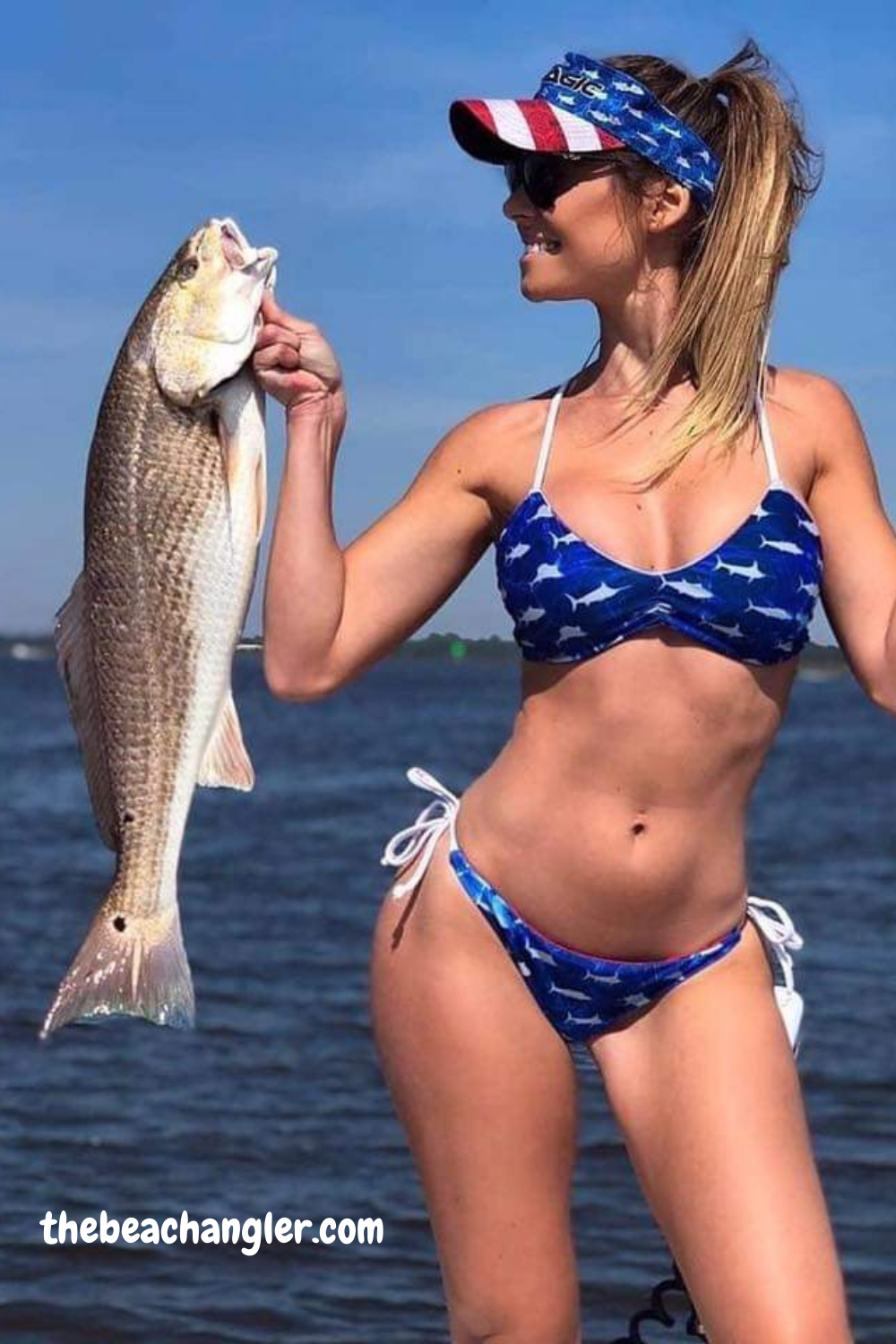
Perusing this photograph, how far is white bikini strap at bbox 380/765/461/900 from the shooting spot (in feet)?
13.8

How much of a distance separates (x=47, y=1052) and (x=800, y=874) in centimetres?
1339

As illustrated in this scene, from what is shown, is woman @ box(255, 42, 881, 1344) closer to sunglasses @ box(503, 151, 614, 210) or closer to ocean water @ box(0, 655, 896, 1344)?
sunglasses @ box(503, 151, 614, 210)

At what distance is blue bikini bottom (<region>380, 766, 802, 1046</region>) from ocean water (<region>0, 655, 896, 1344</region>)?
4442 mm

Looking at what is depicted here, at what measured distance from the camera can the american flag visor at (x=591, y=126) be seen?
3.95 meters

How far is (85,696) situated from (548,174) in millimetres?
1211

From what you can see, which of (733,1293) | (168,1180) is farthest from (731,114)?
(168,1180)

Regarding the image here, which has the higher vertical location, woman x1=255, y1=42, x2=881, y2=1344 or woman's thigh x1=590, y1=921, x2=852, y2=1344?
woman x1=255, y1=42, x2=881, y2=1344

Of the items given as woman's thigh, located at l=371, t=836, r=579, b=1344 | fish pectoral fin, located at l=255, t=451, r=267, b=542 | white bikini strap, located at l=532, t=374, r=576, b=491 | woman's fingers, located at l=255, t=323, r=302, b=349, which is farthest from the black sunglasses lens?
woman's thigh, located at l=371, t=836, r=579, b=1344

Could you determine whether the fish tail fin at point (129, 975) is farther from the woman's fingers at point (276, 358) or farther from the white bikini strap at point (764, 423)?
the white bikini strap at point (764, 423)

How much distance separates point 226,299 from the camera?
3.59 meters

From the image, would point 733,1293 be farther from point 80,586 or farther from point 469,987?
point 80,586

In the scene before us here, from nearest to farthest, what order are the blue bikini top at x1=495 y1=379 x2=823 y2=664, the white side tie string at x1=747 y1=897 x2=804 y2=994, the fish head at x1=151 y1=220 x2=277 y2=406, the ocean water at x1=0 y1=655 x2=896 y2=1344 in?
the fish head at x1=151 y1=220 x2=277 y2=406 → the blue bikini top at x1=495 y1=379 x2=823 y2=664 → the white side tie string at x1=747 y1=897 x2=804 y2=994 → the ocean water at x1=0 y1=655 x2=896 y2=1344

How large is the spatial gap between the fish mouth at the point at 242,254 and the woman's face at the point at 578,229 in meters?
0.55

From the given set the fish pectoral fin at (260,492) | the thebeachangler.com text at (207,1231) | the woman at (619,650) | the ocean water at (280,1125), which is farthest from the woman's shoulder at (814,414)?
the thebeachangler.com text at (207,1231)
